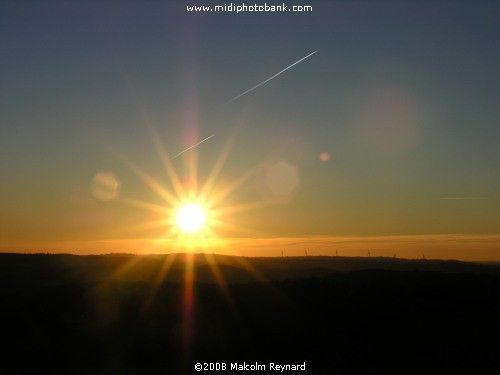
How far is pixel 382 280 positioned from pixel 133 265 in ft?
78.7

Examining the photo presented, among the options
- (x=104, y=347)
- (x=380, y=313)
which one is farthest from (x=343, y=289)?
(x=104, y=347)

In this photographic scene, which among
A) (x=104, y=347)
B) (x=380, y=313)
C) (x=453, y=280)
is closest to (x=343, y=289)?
(x=380, y=313)

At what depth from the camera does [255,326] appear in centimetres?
2594

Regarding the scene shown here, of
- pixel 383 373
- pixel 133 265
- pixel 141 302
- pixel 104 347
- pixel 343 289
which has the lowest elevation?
pixel 383 373

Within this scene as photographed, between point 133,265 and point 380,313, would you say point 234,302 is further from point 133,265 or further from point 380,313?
point 133,265

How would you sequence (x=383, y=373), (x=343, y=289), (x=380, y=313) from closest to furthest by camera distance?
1. (x=383, y=373)
2. (x=380, y=313)
3. (x=343, y=289)

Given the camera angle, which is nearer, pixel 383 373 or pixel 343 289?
pixel 383 373

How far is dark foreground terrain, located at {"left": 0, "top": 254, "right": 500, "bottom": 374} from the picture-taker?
21.5m

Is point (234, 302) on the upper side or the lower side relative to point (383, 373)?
upper

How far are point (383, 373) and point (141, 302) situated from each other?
1275 centimetres

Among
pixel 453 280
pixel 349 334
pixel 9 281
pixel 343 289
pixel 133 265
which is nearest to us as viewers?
pixel 349 334

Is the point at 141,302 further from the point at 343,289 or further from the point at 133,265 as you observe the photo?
the point at 133,265

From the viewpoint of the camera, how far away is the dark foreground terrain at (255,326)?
845 inches

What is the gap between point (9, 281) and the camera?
131 feet
